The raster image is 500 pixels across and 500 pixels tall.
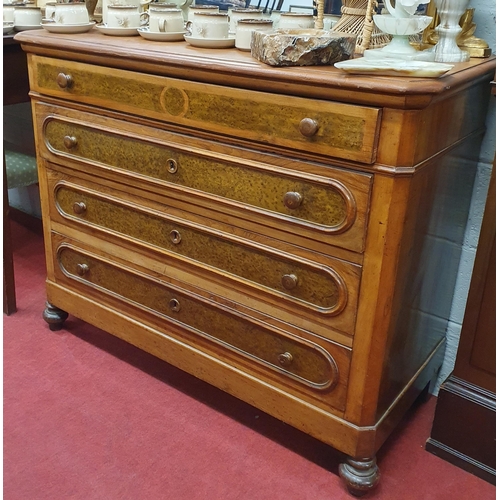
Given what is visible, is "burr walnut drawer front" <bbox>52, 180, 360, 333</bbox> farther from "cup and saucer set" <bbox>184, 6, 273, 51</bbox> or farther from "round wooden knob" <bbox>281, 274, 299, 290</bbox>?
"cup and saucer set" <bbox>184, 6, 273, 51</bbox>

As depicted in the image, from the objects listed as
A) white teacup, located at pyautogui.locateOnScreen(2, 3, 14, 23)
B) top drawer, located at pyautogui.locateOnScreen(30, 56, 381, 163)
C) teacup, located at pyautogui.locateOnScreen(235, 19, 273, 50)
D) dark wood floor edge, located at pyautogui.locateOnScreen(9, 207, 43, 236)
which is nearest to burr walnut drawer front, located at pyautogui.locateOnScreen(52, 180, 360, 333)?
top drawer, located at pyautogui.locateOnScreen(30, 56, 381, 163)

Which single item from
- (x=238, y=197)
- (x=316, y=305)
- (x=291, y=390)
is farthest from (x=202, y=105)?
(x=291, y=390)

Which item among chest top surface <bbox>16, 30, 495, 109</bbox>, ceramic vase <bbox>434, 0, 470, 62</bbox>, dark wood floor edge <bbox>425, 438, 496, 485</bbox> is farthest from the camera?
dark wood floor edge <bbox>425, 438, 496, 485</bbox>

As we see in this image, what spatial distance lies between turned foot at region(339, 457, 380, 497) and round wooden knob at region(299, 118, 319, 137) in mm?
844

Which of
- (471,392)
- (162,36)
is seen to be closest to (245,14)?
(162,36)

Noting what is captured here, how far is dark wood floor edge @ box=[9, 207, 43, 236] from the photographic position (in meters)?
3.00

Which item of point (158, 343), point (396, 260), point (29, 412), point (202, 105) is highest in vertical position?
point (202, 105)

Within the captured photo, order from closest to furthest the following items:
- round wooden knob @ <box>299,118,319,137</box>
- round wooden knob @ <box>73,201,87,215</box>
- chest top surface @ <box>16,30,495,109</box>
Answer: chest top surface @ <box>16,30,495,109</box>
round wooden knob @ <box>299,118,319,137</box>
round wooden knob @ <box>73,201,87,215</box>

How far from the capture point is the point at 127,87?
1.57 meters

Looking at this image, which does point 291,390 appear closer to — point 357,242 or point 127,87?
point 357,242

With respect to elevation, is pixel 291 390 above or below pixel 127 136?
below

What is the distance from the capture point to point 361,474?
1514mm

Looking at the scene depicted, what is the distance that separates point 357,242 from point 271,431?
0.74 m

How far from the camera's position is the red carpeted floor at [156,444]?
1.56 metres
